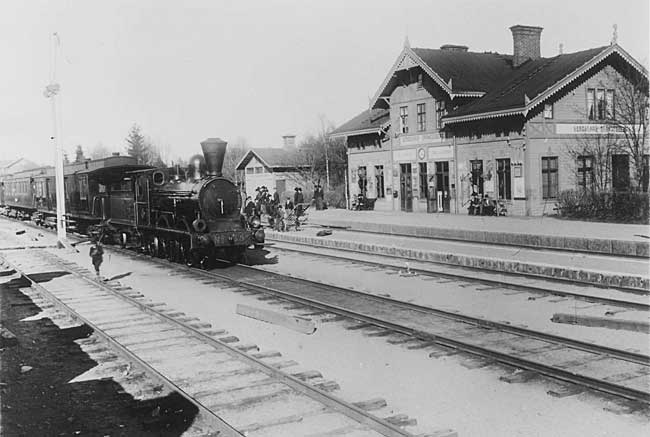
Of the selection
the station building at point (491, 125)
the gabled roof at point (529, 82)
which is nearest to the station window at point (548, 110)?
the station building at point (491, 125)

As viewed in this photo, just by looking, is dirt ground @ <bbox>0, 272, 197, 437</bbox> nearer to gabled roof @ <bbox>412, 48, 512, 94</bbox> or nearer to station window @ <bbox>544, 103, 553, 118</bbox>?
station window @ <bbox>544, 103, 553, 118</bbox>

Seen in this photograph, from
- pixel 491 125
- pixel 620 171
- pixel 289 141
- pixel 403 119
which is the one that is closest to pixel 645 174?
pixel 620 171

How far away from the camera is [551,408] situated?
20.5 feet

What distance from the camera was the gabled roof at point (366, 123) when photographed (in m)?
36.3

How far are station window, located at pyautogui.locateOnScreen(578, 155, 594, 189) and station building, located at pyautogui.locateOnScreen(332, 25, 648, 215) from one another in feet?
0.17

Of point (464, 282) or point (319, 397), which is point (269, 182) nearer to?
point (464, 282)

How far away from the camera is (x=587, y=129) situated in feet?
91.9

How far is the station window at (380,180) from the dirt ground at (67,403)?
27576 mm

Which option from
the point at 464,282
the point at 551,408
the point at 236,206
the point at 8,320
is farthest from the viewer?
the point at 236,206

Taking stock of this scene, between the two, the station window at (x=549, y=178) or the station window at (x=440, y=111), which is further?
the station window at (x=440, y=111)

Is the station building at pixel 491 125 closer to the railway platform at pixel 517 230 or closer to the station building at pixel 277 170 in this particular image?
the railway platform at pixel 517 230

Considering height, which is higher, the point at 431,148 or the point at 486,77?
the point at 486,77

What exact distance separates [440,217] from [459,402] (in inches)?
874

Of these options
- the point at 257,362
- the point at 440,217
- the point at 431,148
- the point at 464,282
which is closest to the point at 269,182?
the point at 431,148
